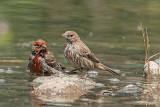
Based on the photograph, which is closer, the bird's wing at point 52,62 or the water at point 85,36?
A: the water at point 85,36

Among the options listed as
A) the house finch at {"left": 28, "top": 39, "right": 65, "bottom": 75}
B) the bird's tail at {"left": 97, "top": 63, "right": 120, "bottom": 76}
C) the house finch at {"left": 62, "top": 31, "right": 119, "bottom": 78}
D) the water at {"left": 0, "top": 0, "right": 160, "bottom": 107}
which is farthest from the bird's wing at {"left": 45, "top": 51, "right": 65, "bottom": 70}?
the bird's tail at {"left": 97, "top": 63, "right": 120, "bottom": 76}

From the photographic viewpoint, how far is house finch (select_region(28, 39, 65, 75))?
1128 centimetres

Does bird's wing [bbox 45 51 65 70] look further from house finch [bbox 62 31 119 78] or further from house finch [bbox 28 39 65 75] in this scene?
house finch [bbox 62 31 119 78]

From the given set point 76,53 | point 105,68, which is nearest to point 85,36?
point 105,68

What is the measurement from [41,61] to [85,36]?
4.99 metres

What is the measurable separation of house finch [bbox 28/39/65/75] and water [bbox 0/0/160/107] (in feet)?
0.86

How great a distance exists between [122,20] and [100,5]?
393 centimetres

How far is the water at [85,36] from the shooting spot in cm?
894

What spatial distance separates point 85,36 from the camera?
640 inches

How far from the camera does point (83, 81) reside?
10195mm

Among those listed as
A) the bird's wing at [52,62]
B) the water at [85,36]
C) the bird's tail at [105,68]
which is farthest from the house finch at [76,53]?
the bird's wing at [52,62]

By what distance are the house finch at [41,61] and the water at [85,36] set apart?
263 mm

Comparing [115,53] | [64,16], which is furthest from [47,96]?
[64,16]

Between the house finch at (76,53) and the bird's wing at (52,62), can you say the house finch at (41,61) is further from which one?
the house finch at (76,53)
